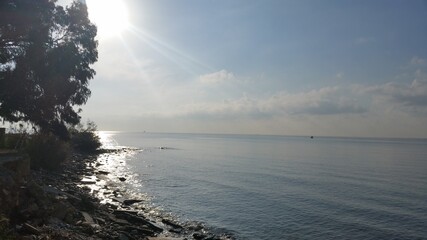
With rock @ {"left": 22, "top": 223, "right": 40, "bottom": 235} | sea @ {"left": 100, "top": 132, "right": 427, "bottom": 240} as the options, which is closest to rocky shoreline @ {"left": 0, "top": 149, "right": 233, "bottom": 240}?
rock @ {"left": 22, "top": 223, "right": 40, "bottom": 235}

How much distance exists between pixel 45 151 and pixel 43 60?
1181 cm

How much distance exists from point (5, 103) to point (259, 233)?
2349 centimetres

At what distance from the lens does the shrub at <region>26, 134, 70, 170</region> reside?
1508 inches

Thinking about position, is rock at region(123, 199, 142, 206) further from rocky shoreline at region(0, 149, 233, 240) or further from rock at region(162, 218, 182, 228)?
rock at region(162, 218, 182, 228)

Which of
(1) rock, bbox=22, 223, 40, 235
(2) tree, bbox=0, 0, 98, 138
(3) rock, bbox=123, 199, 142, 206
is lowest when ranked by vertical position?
(3) rock, bbox=123, 199, 142, 206

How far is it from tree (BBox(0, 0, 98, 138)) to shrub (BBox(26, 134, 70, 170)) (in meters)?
1.01

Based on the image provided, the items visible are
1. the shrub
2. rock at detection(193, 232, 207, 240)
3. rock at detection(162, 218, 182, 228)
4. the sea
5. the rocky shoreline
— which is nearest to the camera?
the rocky shoreline

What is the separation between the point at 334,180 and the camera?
176 feet

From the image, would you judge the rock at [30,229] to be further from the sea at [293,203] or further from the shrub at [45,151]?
the shrub at [45,151]

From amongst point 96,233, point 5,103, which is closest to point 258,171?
point 5,103

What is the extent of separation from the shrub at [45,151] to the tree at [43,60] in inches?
40.0

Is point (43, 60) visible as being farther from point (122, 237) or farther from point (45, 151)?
point (122, 237)

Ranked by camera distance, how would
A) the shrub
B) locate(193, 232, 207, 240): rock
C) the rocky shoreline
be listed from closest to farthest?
the rocky shoreline → locate(193, 232, 207, 240): rock → the shrub

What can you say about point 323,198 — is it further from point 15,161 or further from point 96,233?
point 15,161
